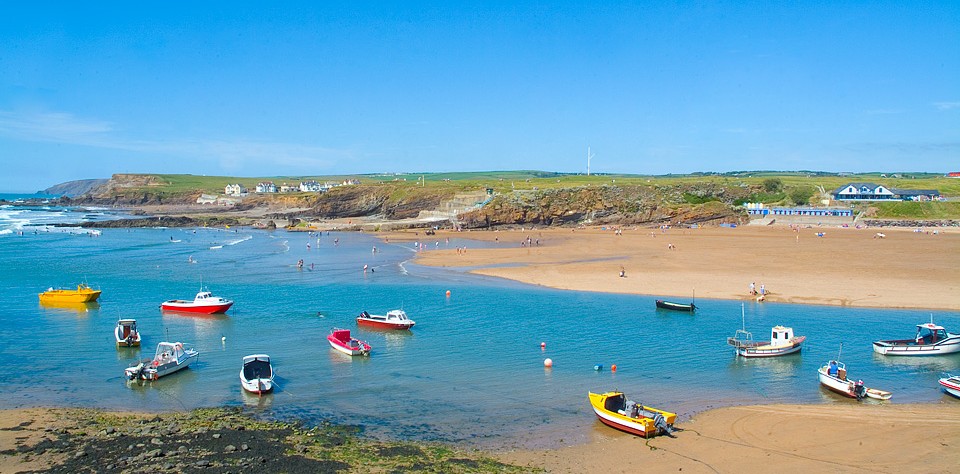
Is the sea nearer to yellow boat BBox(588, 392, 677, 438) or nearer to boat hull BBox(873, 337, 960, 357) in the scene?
boat hull BBox(873, 337, 960, 357)

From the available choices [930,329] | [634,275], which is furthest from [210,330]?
[930,329]

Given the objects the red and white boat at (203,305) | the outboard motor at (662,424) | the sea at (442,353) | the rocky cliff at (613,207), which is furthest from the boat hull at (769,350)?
the rocky cliff at (613,207)

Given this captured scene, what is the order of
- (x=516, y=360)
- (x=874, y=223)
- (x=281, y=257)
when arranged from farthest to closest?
(x=874, y=223), (x=281, y=257), (x=516, y=360)

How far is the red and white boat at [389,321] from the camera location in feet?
106

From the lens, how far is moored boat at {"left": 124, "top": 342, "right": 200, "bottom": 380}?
78.0ft

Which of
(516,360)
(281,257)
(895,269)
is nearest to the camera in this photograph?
(516,360)

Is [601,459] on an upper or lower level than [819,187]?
lower

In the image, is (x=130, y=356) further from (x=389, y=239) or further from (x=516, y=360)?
(x=389, y=239)

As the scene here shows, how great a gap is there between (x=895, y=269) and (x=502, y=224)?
5369 cm

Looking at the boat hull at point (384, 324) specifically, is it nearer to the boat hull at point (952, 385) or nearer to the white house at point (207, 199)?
the boat hull at point (952, 385)

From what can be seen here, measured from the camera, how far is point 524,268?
52.0 metres

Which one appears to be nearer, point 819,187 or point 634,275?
point 634,275

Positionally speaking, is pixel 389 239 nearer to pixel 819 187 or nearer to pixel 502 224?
pixel 502 224

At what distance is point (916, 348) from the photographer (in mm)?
27172
